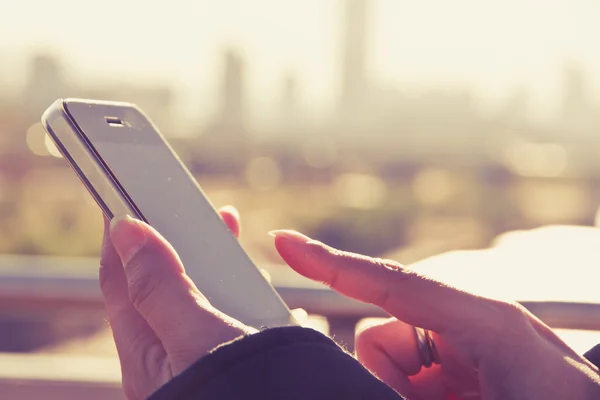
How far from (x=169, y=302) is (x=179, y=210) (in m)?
0.50

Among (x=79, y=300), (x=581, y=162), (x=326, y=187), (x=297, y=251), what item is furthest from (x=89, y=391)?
(x=581, y=162)

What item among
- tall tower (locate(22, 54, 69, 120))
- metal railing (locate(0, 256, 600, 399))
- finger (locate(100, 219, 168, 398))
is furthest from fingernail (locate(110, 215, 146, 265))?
tall tower (locate(22, 54, 69, 120))

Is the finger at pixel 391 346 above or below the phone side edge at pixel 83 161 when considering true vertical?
below

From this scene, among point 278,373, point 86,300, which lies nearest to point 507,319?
point 278,373

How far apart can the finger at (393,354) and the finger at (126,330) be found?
524mm

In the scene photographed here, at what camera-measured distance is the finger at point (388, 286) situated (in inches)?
54.3

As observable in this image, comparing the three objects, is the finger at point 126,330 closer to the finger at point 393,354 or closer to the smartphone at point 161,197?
the smartphone at point 161,197

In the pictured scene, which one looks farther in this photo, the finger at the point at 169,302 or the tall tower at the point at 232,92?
the tall tower at the point at 232,92

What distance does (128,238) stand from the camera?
1.21 meters

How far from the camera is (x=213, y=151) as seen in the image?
6600 centimetres

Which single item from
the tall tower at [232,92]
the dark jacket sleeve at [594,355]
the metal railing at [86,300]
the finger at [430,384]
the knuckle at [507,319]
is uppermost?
the knuckle at [507,319]

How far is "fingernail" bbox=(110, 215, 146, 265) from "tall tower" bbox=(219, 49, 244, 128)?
2814 inches

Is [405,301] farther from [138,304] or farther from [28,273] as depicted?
[28,273]

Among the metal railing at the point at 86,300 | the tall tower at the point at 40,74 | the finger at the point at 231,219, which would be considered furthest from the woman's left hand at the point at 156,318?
the tall tower at the point at 40,74
